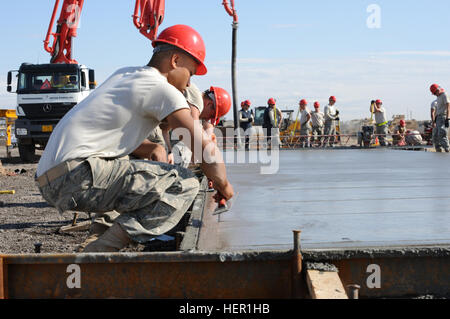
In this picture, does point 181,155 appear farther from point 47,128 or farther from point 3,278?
point 47,128

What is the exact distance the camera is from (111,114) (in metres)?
2.92

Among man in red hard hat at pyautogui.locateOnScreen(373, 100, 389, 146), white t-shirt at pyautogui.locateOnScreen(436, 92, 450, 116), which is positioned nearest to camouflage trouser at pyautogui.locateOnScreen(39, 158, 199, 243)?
white t-shirt at pyautogui.locateOnScreen(436, 92, 450, 116)

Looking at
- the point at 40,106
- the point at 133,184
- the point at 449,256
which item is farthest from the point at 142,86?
the point at 40,106

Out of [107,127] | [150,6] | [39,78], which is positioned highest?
[150,6]

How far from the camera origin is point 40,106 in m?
16.5

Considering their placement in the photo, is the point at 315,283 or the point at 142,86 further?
the point at 142,86

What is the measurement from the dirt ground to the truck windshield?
7.49 m

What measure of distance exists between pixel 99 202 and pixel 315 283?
1286mm

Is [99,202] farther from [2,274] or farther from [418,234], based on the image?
[418,234]

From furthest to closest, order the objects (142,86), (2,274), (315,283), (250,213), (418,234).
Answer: (250,213), (418,234), (142,86), (2,274), (315,283)

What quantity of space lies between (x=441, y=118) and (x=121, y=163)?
39.0ft

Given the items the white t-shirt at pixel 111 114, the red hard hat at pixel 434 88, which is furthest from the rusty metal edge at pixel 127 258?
the red hard hat at pixel 434 88

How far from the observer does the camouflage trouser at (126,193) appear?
2869mm

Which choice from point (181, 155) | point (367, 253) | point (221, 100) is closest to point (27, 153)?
point (221, 100)
